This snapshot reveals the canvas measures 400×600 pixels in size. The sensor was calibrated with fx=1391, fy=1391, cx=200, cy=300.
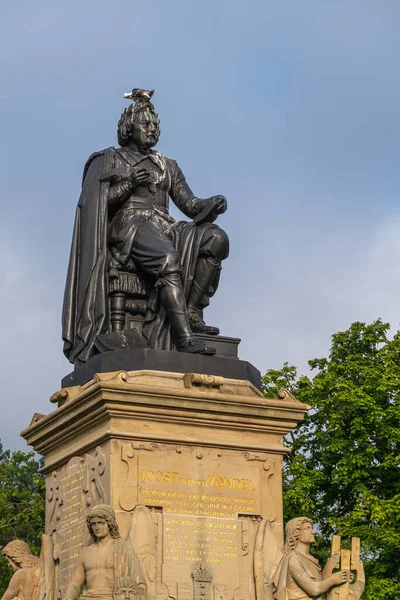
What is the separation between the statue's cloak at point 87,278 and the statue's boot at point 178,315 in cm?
76

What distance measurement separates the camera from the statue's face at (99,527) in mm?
13586

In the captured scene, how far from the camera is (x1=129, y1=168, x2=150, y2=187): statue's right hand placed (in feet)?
53.6

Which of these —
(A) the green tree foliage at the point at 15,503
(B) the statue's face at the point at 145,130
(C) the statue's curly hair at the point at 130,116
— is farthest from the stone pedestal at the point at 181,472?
(A) the green tree foliage at the point at 15,503

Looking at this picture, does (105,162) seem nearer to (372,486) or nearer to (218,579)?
(218,579)

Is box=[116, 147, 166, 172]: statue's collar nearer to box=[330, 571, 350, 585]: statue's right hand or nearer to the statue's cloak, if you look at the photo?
the statue's cloak

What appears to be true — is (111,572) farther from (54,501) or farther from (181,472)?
(54,501)

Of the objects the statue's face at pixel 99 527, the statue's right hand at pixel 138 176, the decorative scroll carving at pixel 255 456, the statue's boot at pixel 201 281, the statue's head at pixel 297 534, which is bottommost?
the statue's face at pixel 99 527

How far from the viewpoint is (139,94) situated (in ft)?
55.3

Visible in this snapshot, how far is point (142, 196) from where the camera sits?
1664cm

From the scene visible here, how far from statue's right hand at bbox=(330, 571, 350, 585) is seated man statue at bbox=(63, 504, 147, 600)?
1928mm

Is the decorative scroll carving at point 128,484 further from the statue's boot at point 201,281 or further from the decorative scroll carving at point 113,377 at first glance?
the statue's boot at point 201,281

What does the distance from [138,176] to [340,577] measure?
5.31 m

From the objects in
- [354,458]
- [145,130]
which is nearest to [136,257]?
[145,130]

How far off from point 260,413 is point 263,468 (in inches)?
23.3
